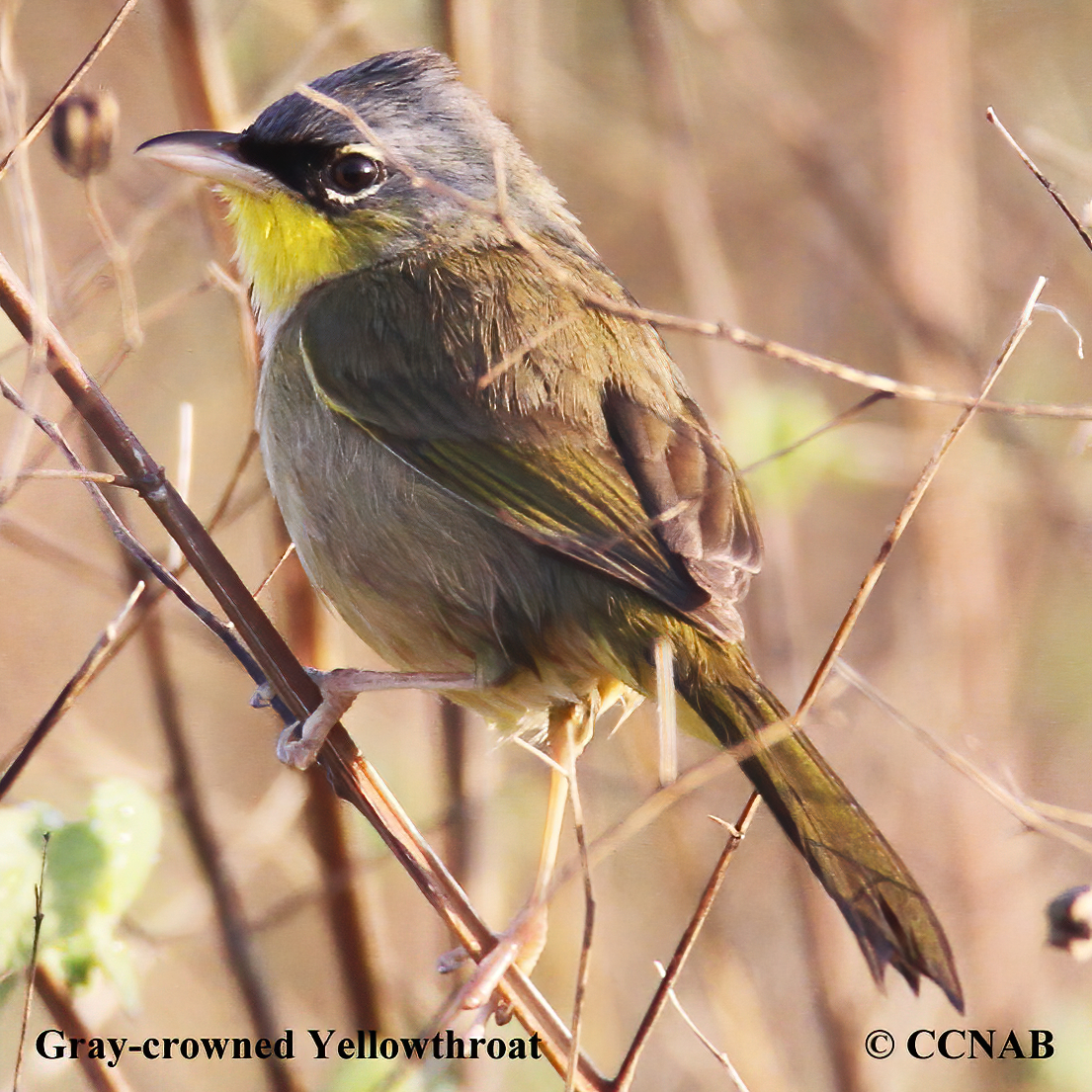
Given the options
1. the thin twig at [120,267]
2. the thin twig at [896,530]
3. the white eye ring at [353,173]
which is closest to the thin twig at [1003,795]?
the thin twig at [896,530]

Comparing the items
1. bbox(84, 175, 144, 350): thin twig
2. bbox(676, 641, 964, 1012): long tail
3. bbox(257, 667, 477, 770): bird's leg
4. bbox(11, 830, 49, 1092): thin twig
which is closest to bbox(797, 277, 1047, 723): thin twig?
bbox(676, 641, 964, 1012): long tail

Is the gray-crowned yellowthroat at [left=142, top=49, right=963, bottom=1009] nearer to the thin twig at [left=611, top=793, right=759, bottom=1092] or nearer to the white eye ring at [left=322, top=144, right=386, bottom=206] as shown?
the white eye ring at [left=322, top=144, right=386, bottom=206]

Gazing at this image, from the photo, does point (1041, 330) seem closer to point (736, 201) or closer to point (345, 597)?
point (736, 201)

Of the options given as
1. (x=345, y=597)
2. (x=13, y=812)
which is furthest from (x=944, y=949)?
(x=13, y=812)

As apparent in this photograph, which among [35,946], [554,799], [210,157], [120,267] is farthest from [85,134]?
[554,799]

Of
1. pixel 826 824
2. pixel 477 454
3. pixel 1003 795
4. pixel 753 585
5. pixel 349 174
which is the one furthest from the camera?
pixel 753 585

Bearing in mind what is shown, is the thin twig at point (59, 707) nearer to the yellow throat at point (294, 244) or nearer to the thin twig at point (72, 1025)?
the thin twig at point (72, 1025)
